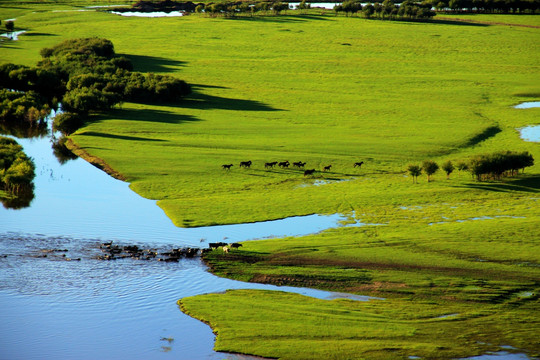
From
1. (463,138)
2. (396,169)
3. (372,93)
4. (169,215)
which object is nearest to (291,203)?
(169,215)

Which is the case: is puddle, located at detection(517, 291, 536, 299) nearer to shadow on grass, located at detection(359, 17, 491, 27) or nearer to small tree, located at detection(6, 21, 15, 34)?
shadow on grass, located at detection(359, 17, 491, 27)

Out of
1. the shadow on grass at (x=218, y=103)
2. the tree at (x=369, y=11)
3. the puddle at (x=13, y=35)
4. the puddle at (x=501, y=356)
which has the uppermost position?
the tree at (x=369, y=11)

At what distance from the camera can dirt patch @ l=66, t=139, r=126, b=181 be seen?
224 ft

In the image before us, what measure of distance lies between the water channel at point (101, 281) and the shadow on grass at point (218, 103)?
130 ft

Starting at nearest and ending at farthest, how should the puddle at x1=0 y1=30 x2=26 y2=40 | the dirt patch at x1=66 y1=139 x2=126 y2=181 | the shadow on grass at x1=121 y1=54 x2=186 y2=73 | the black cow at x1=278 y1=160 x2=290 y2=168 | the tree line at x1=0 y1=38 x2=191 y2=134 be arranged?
the dirt patch at x1=66 y1=139 x2=126 y2=181 → the black cow at x1=278 y1=160 x2=290 y2=168 → the tree line at x1=0 y1=38 x2=191 y2=134 → the shadow on grass at x1=121 y1=54 x2=186 y2=73 → the puddle at x1=0 y1=30 x2=26 y2=40

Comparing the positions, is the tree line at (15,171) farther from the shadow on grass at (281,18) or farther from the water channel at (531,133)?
the shadow on grass at (281,18)

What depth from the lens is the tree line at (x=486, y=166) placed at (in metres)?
65.3

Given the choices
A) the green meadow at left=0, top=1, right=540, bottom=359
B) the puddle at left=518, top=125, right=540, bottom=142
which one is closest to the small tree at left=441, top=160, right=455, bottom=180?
the green meadow at left=0, top=1, right=540, bottom=359

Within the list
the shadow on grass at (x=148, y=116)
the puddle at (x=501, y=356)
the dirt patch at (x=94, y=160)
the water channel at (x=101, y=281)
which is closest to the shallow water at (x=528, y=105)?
the shadow on grass at (x=148, y=116)

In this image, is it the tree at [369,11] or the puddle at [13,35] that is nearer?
the puddle at [13,35]

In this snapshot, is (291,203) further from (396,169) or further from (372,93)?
(372,93)

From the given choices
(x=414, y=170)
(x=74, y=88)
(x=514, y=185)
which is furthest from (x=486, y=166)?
(x=74, y=88)

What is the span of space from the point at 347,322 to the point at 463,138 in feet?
179

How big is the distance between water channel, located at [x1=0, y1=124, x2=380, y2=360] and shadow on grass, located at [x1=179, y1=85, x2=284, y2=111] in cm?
3975
